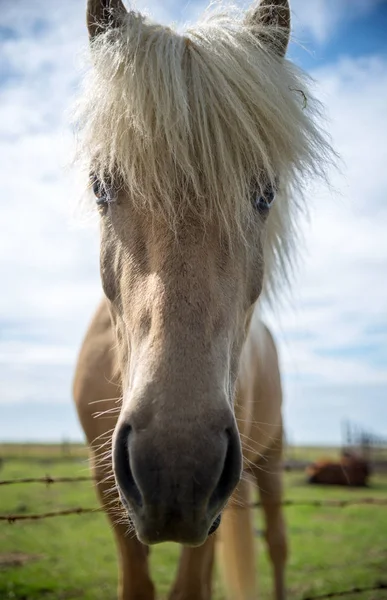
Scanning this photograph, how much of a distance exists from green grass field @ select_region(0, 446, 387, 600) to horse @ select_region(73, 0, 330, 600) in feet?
3.09

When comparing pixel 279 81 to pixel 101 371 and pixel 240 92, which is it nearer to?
pixel 240 92

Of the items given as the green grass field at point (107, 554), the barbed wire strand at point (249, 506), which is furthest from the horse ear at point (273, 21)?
the barbed wire strand at point (249, 506)

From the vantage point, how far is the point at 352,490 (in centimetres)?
2148

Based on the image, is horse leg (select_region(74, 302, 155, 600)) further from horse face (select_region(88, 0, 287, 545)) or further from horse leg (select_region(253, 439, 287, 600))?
horse leg (select_region(253, 439, 287, 600))

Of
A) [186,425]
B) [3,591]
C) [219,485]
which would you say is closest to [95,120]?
[186,425]

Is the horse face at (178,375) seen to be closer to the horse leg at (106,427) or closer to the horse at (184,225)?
the horse at (184,225)

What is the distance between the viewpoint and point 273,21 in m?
2.73

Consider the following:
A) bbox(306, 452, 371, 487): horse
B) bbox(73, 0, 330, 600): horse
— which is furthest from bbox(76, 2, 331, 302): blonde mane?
bbox(306, 452, 371, 487): horse

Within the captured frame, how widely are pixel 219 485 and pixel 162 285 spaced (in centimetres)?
67

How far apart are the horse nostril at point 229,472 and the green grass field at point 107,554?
106cm

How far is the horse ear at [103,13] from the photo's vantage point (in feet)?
8.29

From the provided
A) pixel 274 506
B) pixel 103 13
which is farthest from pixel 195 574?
pixel 103 13

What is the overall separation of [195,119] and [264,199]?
48 cm

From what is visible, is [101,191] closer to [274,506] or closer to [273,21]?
[273,21]
